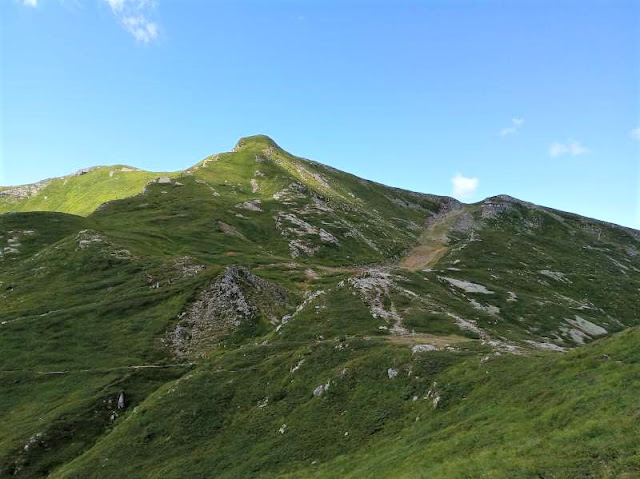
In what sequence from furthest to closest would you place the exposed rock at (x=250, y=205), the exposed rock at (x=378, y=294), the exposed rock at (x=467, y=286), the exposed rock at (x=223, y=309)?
1. the exposed rock at (x=250, y=205)
2. the exposed rock at (x=467, y=286)
3. the exposed rock at (x=223, y=309)
4. the exposed rock at (x=378, y=294)

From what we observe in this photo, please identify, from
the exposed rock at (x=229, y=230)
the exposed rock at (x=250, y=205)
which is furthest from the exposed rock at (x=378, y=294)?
the exposed rock at (x=250, y=205)

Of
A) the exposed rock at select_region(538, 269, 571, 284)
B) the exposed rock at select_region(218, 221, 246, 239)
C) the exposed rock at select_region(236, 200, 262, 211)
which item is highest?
the exposed rock at select_region(236, 200, 262, 211)

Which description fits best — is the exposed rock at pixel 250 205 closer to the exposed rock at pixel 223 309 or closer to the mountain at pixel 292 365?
the mountain at pixel 292 365

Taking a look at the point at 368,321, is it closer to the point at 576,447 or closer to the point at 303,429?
the point at 303,429

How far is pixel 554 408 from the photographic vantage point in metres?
32.2

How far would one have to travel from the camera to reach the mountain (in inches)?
1314

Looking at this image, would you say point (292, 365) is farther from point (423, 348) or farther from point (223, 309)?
point (223, 309)

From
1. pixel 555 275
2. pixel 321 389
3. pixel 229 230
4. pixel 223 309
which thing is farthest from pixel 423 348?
pixel 555 275

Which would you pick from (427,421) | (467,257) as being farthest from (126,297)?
(467,257)

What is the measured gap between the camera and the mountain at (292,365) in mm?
33375

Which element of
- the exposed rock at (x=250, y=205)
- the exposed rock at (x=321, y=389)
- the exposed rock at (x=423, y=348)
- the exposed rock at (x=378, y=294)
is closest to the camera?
the exposed rock at (x=321, y=389)

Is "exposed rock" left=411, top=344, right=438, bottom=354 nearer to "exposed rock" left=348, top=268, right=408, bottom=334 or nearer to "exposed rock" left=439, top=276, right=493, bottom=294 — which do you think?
"exposed rock" left=348, top=268, right=408, bottom=334

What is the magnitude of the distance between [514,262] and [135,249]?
123380 millimetres

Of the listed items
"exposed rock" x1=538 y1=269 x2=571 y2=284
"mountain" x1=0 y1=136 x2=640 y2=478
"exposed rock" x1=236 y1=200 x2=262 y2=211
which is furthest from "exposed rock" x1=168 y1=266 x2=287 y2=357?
"exposed rock" x1=538 y1=269 x2=571 y2=284
